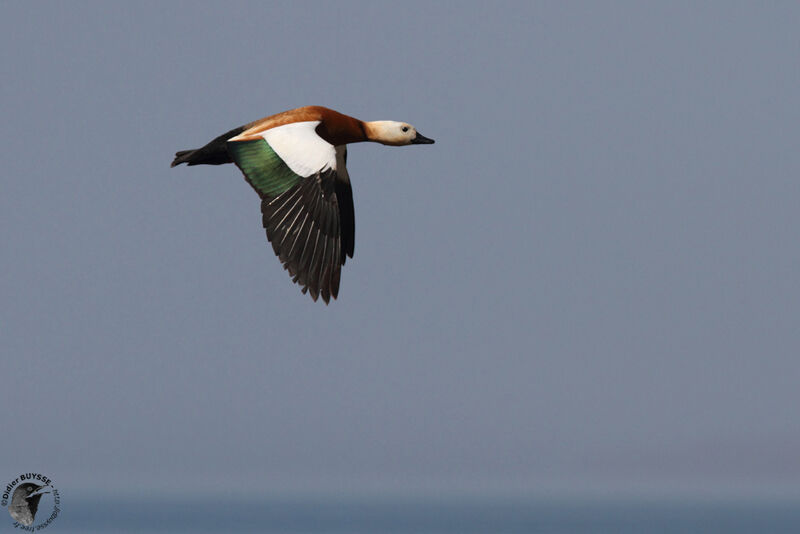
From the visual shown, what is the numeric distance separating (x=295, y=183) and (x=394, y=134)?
2.65 meters

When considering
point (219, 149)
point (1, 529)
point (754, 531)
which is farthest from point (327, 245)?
point (754, 531)

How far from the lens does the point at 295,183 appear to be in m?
13.4

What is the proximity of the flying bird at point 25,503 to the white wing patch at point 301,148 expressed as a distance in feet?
20.1

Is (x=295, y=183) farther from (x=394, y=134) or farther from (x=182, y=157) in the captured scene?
(x=394, y=134)

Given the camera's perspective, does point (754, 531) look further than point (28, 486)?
Yes

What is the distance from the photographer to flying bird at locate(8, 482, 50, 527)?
55.8ft

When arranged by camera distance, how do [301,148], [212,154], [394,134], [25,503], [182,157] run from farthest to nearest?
[25,503] → [394,134] → [182,157] → [212,154] → [301,148]

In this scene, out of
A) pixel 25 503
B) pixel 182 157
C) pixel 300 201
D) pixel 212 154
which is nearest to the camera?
pixel 300 201

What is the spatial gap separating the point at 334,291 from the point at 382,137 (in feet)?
9.34

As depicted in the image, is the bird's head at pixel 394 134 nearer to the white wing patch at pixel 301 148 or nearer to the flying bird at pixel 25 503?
the white wing patch at pixel 301 148

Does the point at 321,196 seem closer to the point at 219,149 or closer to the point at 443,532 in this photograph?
the point at 219,149

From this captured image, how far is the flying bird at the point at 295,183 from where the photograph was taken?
516 inches

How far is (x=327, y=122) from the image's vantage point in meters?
14.7

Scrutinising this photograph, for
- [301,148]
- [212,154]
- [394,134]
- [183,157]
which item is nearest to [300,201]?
[301,148]
